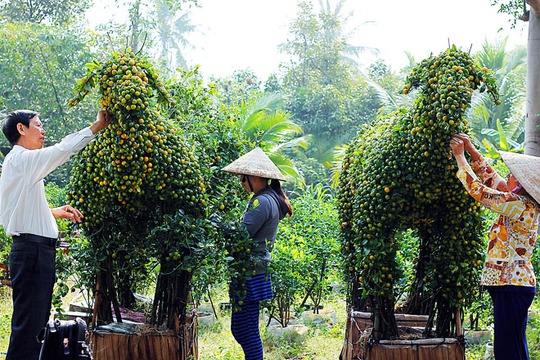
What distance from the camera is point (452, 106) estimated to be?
4.20m

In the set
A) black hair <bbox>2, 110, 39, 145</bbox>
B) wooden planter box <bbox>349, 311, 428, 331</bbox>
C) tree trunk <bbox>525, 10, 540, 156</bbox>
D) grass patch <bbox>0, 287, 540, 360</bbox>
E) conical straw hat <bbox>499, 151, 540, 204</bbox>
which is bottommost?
grass patch <bbox>0, 287, 540, 360</bbox>

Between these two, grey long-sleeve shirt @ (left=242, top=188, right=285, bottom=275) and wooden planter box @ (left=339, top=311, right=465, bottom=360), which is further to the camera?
grey long-sleeve shirt @ (left=242, top=188, right=285, bottom=275)

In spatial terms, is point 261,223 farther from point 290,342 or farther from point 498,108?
point 498,108

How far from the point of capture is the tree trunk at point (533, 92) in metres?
6.81

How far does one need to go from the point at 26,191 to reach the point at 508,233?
10.5 ft

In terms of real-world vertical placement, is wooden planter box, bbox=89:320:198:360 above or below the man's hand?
below

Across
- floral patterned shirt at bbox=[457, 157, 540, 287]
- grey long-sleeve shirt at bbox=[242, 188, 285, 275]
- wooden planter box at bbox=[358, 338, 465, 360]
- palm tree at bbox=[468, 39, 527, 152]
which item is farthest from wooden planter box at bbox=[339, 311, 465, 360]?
palm tree at bbox=[468, 39, 527, 152]

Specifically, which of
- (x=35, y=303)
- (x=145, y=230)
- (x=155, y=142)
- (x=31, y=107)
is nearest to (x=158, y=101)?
(x=155, y=142)

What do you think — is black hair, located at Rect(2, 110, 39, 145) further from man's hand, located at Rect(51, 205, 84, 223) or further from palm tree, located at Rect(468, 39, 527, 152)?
palm tree, located at Rect(468, 39, 527, 152)

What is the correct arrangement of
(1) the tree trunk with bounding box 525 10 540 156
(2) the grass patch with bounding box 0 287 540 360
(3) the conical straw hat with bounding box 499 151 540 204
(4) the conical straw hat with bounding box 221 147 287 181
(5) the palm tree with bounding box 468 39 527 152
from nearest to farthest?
(3) the conical straw hat with bounding box 499 151 540 204, (4) the conical straw hat with bounding box 221 147 287 181, (2) the grass patch with bounding box 0 287 540 360, (1) the tree trunk with bounding box 525 10 540 156, (5) the palm tree with bounding box 468 39 527 152

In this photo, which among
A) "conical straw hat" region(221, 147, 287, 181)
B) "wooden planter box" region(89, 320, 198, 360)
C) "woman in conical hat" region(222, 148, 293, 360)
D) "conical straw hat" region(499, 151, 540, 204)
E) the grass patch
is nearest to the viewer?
"conical straw hat" region(499, 151, 540, 204)

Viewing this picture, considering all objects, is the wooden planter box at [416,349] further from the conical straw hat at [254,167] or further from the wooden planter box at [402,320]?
the conical straw hat at [254,167]

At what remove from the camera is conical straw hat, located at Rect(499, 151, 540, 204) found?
13.6 ft

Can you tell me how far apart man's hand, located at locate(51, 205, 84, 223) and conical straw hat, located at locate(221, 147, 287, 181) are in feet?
3.94
